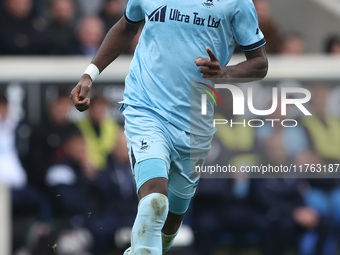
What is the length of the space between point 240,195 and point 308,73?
1.96 m

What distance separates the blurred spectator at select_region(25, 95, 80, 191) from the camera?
980 centimetres

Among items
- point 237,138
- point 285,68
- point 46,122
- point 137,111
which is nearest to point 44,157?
point 46,122

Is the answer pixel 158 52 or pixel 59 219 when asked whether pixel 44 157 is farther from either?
pixel 158 52

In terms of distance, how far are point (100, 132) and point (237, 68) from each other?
458 cm

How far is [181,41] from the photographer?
A: 18.5ft

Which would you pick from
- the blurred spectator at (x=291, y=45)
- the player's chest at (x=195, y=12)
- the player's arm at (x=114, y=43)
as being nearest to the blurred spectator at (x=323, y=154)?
the blurred spectator at (x=291, y=45)

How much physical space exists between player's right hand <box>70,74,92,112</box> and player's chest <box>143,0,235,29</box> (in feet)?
2.45

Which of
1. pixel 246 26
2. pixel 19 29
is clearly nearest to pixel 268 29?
pixel 19 29

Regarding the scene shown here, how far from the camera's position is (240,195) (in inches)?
391

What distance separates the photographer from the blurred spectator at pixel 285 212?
392 inches

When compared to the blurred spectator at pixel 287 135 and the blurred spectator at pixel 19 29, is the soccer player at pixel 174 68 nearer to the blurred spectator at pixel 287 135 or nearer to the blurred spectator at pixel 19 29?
the blurred spectator at pixel 287 135

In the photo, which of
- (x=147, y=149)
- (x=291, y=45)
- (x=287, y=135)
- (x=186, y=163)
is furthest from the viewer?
(x=291, y=45)

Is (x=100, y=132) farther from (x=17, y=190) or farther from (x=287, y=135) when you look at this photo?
(x=287, y=135)

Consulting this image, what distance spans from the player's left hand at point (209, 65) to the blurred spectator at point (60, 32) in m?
5.59
